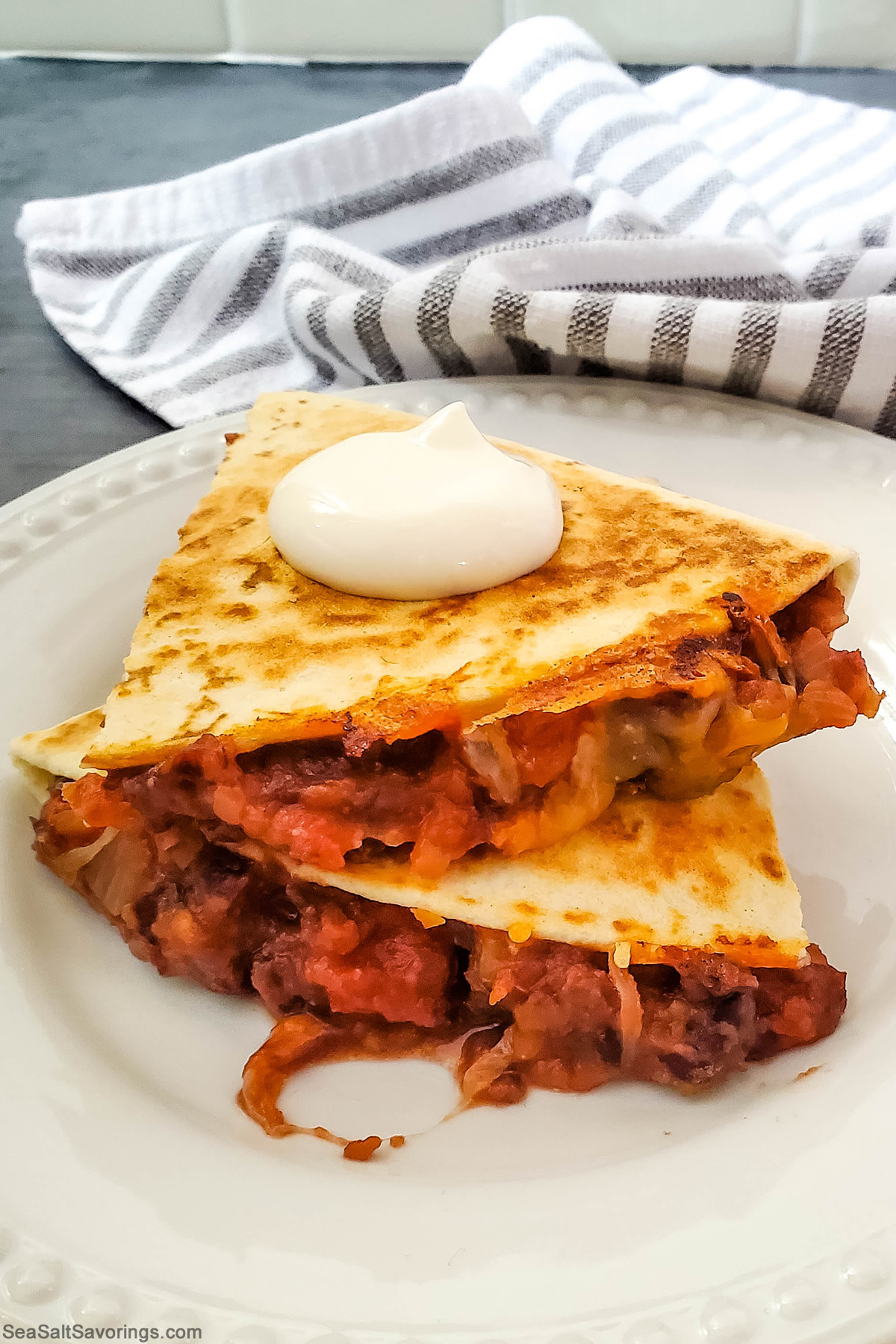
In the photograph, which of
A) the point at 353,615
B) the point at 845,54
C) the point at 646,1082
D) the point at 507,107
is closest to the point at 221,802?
the point at 353,615

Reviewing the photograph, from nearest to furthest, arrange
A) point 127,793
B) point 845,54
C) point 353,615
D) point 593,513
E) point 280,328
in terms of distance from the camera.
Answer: point 127,793
point 353,615
point 593,513
point 280,328
point 845,54

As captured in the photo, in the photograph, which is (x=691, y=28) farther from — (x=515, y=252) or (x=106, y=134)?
(x=515, y=252)

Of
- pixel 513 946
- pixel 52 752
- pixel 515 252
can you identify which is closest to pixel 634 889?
pixel 513 946

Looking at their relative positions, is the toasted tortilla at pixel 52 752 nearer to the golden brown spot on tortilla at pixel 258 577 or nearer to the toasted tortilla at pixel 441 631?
the toasted tortilla at pixel 441 631

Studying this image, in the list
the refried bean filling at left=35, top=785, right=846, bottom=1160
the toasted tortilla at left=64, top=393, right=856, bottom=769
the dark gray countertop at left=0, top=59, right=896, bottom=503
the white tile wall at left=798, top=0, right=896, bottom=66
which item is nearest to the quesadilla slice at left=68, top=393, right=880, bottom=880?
the toasted tortilla at left=64, top=393, right=856, bottom=769

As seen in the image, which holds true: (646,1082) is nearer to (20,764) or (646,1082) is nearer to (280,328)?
(20,764)

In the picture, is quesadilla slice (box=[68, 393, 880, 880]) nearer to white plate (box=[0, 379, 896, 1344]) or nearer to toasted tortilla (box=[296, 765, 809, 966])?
toasted tortilla (box=[296, 765, 809, 966])

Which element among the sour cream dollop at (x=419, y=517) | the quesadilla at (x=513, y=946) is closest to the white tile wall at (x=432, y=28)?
the sour cream dollop at (x=419, y=517)
